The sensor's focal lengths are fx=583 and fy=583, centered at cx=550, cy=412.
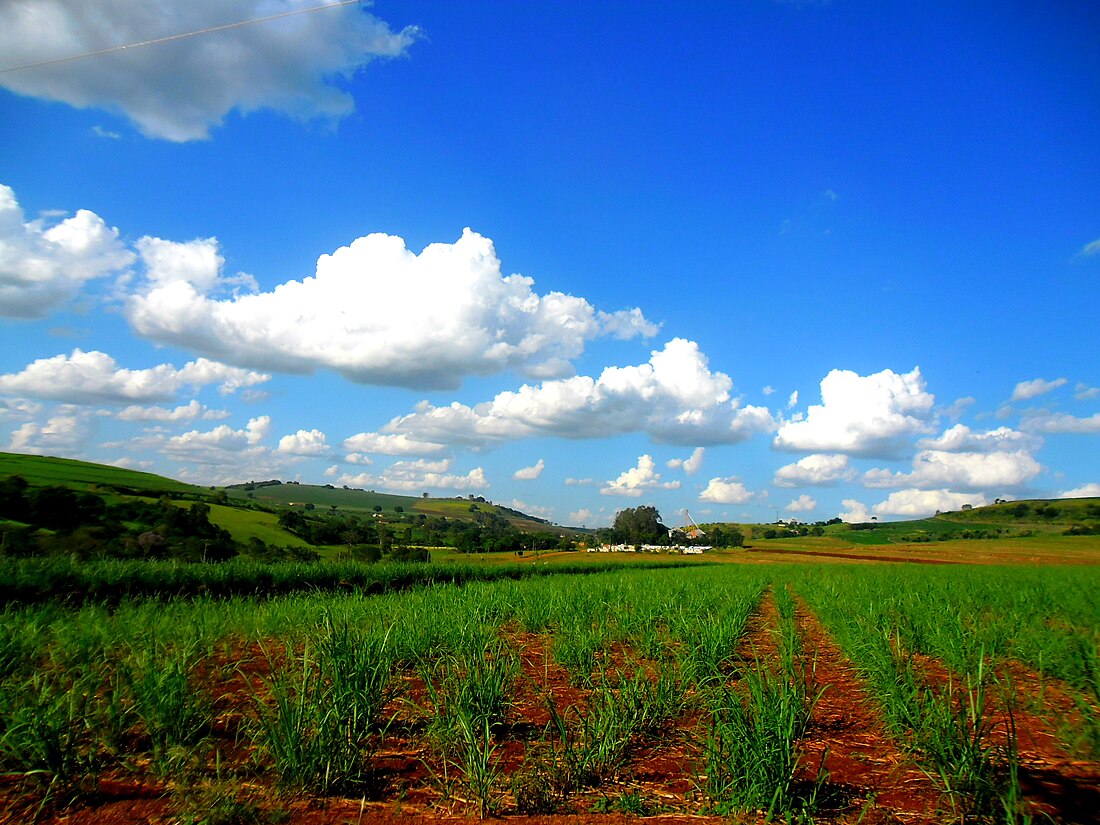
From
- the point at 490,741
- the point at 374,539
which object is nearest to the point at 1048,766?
the point at 490,741

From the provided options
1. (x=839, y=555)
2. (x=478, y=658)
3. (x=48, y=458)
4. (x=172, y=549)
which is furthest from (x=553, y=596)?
(x=48, y=458)

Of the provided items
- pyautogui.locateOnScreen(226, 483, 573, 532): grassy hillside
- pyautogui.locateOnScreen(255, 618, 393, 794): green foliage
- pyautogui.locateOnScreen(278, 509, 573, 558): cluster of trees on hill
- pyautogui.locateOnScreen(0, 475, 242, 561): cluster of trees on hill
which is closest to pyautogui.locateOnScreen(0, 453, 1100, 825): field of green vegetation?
pyautogui.locateOnScreen(255, 618, 393, 794): green foliage

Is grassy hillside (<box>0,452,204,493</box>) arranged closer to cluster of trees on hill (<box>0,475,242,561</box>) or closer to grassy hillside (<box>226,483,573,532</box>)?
cluster of trees on hill (<box>0,475,242,561</box>)

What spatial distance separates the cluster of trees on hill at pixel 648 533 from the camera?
10248cm

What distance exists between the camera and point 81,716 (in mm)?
3256

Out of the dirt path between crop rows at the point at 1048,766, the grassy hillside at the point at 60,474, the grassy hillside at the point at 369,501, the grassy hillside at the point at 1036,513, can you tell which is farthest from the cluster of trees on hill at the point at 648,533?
the dirt path between crop rows at the point at 1048,766

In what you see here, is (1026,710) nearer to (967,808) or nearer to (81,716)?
(967,808)

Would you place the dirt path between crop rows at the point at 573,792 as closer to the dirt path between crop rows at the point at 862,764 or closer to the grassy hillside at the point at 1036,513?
the dirt path between crop rows at the point at 862,764

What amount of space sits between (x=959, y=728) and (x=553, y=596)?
707cm

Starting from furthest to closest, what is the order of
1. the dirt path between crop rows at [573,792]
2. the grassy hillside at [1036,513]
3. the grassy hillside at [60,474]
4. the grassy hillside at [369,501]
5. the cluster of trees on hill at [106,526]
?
the grassy hillside at [369,501]
the grassy hillside at [1036,513]
the grassy hillside at [60,474]
the cluster of trees on hill at [106,526]
the dirt path between crop rows at [573,792]

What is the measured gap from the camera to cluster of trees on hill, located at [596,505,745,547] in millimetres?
102481

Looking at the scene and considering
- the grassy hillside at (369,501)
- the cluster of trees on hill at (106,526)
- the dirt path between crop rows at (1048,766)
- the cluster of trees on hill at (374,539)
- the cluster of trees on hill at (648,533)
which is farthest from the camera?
the grassy hillside at (369,501)

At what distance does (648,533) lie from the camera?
108625mm

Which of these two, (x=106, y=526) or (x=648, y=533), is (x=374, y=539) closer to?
(x=106, y=526)
